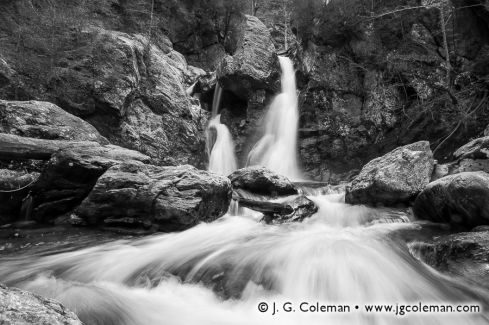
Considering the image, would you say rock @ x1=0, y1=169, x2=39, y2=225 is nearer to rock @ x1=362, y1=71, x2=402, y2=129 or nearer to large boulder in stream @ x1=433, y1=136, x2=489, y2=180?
large boulder in stream @ x1=433, y1=136, x2=489, y2=180

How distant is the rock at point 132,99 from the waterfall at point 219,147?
0.81 meters

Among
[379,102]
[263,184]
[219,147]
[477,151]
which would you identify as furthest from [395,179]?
[219,147]

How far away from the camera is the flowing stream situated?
3.88 metres

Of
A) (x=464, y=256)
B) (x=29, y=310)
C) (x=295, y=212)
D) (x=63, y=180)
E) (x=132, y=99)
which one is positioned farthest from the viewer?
(x=132, y=99)

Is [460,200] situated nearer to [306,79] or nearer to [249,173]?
[249,173]

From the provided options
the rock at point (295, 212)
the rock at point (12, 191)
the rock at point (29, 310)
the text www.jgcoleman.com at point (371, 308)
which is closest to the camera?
the rock at point (29, 310)

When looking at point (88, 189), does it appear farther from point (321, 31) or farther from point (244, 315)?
point (321, 31)

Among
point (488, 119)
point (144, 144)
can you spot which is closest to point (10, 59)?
point (144, 144)

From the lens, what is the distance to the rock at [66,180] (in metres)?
7.43

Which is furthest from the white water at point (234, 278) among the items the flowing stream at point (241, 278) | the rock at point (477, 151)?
the rock at point (477, 151)

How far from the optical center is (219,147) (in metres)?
16.5

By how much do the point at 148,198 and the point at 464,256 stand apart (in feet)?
17.7

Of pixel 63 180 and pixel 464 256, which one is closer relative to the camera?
pixel 464 256

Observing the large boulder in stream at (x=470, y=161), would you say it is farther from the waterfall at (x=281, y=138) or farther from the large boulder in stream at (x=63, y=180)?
the large boulder in stream at (x=63, y=180)
